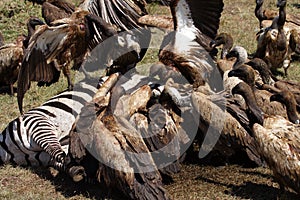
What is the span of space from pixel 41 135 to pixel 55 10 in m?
4.85

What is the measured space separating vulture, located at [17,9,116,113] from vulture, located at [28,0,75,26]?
10.2 feet

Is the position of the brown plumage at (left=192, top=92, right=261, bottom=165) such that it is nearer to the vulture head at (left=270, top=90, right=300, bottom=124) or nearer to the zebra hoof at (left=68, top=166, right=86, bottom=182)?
the vulture head at (left=270, top=90, right=300, bottom=124)

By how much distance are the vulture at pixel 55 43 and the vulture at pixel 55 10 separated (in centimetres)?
311

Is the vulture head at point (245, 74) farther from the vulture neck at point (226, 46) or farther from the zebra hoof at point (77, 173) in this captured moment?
the zebra hoof at point (77, 173)

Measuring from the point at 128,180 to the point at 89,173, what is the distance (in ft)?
2.29

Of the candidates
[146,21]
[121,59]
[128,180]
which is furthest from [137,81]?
[128,180]

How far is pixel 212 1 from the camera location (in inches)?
344

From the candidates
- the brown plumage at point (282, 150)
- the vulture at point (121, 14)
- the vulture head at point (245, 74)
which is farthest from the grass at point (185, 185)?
the vulture at point (121, 14)

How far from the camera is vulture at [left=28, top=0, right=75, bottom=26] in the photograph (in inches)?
463

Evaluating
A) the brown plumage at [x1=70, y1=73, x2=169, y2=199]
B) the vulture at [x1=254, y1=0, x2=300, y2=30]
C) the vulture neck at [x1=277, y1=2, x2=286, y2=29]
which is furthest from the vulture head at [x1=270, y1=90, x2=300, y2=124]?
the vulture at [x1=254, y1=0, x2=300, y2=30]

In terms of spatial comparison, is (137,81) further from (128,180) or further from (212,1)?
(128,180)

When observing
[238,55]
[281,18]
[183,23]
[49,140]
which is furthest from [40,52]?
[281,18]

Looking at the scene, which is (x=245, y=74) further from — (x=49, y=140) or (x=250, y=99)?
(x=49, y=140)

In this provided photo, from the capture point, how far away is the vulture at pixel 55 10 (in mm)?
11766
